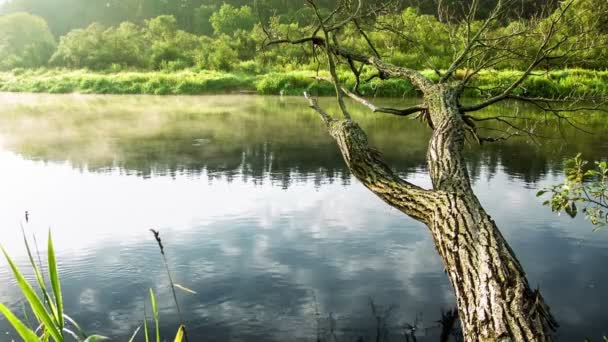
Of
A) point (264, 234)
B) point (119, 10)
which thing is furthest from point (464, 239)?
point (119, 10)

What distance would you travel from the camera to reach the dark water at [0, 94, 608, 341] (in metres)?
4.38

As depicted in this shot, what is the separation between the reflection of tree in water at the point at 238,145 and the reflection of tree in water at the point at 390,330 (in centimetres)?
458

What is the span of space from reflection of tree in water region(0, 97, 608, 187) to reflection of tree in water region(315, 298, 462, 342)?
180 inches

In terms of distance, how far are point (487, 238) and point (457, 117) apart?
242 centimetres

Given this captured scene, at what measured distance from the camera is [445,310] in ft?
14.4

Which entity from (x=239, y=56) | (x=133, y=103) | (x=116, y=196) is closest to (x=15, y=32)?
(x=239, y=56)

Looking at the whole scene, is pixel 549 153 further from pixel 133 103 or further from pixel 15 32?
pixel 15 32

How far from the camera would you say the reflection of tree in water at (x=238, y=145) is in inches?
384

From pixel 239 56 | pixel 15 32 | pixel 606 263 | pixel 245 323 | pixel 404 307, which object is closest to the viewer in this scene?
pixel 245 323

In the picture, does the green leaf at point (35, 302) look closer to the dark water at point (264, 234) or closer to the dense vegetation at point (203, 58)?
the dark water at point (264, 234)

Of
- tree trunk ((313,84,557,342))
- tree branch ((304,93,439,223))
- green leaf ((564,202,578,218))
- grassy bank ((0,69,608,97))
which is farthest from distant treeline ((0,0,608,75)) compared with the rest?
green leaf ((564,202,578,218))

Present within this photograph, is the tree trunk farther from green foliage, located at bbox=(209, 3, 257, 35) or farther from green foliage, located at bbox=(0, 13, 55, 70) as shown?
green foliage, located at bbox=(209, 3, 257, 35)

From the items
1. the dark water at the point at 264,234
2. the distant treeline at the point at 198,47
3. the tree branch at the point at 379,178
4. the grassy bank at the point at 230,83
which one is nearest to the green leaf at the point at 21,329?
the dark water at the point at 264,234

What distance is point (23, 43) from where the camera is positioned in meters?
47.1
